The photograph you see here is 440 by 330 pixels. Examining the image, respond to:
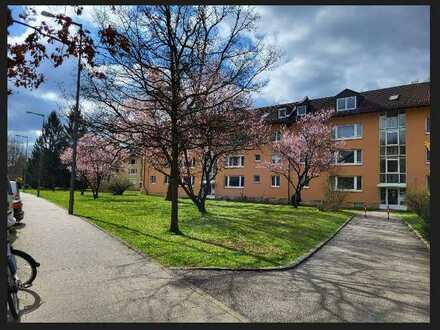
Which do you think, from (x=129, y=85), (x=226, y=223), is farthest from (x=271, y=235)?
(x=129, y=85)

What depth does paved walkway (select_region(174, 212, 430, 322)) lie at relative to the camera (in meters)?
5.58

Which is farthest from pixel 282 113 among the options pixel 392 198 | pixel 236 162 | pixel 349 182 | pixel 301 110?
pixel 392 198

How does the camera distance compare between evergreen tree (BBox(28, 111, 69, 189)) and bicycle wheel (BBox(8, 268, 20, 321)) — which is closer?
bicycle wheel (BBox(8, 268, 20, 321))

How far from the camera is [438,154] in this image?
6.28m

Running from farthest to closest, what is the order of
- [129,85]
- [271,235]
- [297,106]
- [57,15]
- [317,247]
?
[297,106] → [271,235] → [129,85] → [317,247] → [57,15]

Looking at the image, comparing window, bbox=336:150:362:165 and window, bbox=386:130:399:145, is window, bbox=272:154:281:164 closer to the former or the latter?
window, bbox=336:150:362:165

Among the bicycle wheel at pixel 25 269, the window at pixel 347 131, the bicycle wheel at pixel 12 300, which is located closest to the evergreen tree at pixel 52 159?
the window at pixel 347 131

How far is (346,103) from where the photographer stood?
126ft

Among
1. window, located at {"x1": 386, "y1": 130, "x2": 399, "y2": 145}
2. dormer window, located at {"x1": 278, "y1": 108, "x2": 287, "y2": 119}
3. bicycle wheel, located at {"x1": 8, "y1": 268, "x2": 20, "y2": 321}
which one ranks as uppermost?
dormer window, located at {"x1": 278, "y1": 108, "x2": 287, "y2": 119}

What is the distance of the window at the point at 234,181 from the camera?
45938mm

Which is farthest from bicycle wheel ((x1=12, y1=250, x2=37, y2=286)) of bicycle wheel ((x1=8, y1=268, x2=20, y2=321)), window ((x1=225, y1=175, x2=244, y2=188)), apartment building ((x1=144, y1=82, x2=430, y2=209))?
window ((x1=225, y1=175, x2=244, y2=188))

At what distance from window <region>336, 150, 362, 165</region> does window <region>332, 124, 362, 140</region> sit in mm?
1500

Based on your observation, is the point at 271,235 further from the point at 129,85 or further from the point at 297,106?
the point at 297,106
